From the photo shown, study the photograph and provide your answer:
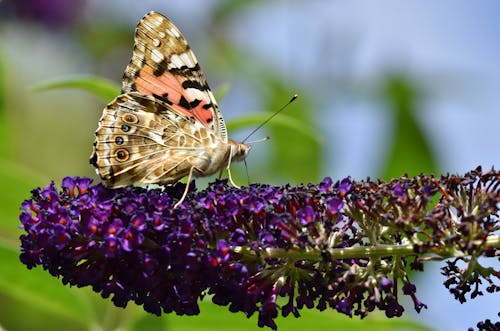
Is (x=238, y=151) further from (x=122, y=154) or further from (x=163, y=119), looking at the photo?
(x=122, y=154)

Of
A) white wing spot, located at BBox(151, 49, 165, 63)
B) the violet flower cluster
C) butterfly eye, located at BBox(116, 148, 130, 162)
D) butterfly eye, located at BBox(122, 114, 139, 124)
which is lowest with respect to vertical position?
the violet flower cluster

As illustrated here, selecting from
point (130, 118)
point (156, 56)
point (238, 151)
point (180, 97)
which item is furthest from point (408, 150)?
point (130, 118)

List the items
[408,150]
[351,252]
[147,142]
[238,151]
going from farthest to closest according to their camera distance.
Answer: [408,150] → [238,151] → [147,142] → [351,252]

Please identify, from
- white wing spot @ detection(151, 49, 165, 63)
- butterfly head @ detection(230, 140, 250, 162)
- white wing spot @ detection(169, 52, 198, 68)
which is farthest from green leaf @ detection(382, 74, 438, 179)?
white wing spot @ detection(151, 49, 165, 63)

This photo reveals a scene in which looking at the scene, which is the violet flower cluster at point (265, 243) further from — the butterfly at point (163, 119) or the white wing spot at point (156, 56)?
the white wing spot at point (156, 56)

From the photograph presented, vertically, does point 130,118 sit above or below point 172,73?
below

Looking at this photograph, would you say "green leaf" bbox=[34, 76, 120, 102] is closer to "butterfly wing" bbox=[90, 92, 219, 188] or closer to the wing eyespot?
"butterfly wing" bbox=[90, 92, 219, 188]

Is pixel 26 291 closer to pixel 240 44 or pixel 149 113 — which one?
pixel 149 113

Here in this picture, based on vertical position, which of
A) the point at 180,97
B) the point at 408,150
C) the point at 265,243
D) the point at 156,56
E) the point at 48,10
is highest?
the point at 48,10
